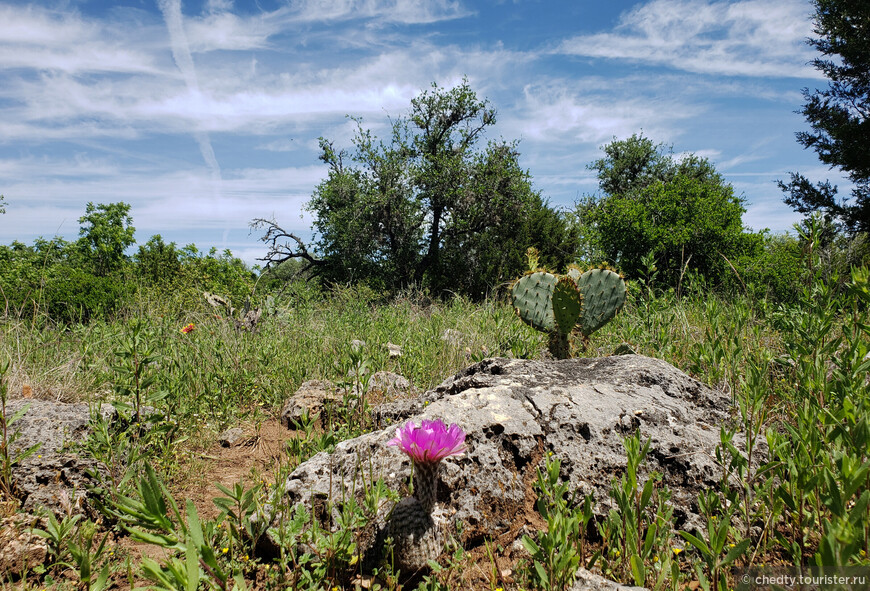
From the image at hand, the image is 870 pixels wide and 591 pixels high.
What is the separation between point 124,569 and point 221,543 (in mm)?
420

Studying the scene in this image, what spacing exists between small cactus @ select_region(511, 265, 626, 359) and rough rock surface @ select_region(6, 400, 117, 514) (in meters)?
3.21

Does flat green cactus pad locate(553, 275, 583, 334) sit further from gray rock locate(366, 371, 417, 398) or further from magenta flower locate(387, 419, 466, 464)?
magenta flower locate(387, 419, 466, 464)

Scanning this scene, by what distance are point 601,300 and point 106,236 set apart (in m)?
19.9

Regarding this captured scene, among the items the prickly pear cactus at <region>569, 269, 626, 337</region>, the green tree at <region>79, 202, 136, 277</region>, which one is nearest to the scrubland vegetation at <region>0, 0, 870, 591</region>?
the prickly pear cactus at <region>569, 269, 626, 337</region>

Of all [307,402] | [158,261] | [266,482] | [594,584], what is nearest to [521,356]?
[307,402]

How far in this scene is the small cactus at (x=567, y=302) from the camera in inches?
157

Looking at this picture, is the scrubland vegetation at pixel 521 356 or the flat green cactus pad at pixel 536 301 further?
the flat green cactus pad at pixel 536 301

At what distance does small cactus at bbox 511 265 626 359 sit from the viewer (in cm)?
398

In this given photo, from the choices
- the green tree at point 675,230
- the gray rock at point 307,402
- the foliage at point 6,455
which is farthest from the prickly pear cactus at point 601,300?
the green tree at point 675,230

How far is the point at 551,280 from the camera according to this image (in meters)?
4.67

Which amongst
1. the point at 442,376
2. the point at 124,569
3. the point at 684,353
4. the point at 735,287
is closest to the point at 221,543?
the point at 124,569

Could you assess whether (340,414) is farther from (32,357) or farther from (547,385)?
(32,357)

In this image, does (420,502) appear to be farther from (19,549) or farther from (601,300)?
(601,300)

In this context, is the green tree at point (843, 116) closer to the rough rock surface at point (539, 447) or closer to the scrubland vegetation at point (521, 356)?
the scrubland vegetation at point (521, 356)
